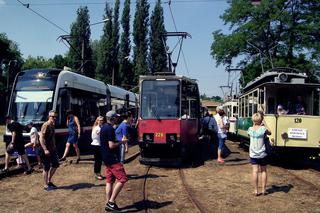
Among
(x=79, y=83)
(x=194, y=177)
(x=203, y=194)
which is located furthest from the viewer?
(x=79, y=83)

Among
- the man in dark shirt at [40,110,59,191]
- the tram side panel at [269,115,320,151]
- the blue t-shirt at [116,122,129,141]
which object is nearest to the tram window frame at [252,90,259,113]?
the tram side panel at [269,115,320,151]

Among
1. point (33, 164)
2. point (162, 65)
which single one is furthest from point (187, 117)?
point (162, 65)

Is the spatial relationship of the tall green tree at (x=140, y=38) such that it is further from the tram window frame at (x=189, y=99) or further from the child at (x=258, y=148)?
the child at (x=258, y=148)

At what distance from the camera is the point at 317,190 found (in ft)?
35.8

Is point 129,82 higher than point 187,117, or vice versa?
point 129,82

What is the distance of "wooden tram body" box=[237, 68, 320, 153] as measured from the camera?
14258mm

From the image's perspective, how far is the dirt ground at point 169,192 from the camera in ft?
29.5

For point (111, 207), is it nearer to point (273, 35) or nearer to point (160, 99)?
point (160, 99)

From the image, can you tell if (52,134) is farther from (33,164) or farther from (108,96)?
(108,96)

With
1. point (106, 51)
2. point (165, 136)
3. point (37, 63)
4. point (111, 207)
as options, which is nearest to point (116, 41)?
point (106, 51)

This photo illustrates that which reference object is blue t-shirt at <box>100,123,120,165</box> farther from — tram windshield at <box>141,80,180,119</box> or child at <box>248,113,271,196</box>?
tram windshield at <box>141,80,180,119</box>

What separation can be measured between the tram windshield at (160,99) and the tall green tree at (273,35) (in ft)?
80.3

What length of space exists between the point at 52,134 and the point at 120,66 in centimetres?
4493

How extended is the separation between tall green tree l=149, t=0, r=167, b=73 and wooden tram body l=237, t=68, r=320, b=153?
34552 mm
